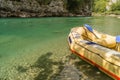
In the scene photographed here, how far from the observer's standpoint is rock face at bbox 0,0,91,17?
40.8m

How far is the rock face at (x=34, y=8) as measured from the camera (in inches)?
1608

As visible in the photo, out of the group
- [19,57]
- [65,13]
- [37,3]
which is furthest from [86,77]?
[65,13]

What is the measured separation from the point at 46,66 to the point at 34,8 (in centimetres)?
3769

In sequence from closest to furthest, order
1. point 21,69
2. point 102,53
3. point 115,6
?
point 102,53
point 21,69
point 115,6

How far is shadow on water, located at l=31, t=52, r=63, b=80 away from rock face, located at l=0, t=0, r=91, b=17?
32.6m

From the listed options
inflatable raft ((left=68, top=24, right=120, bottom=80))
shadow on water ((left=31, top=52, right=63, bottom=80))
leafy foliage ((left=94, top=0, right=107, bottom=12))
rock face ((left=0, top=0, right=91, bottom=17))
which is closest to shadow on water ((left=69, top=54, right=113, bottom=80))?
inflatable raft ((left=68, top=24, right=120, bottom=80))

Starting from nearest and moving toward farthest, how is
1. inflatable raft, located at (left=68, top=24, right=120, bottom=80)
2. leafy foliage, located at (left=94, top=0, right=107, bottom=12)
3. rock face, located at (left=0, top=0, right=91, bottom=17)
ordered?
inflatable raft, located at (left=68, top=24, right=120, bottom=80) < rock face, located at (left=0, top=0, right=91, bottom=17) < leafy foliage, located at (left=94, top=0, right=107, bottom=12)

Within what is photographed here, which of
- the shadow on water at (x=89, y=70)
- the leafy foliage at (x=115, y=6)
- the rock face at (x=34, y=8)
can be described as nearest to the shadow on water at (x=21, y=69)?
the shadow on water at (x=89, y=70)

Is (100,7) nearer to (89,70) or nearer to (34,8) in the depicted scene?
(34,8)

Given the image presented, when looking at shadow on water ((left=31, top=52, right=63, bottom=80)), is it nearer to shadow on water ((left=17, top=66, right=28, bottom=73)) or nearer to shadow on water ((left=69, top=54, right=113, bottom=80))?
shadow on water ((left=17, top=66, right=28, bottom=73))

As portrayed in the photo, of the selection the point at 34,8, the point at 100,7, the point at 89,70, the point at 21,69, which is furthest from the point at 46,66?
the point at 100,7

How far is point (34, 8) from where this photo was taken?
4494 cm

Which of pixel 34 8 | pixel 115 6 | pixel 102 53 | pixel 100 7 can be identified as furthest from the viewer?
pixel 100 7

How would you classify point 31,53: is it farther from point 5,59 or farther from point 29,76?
point 29,76
